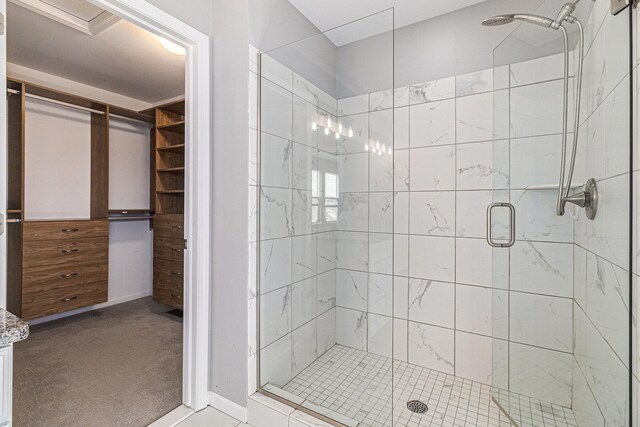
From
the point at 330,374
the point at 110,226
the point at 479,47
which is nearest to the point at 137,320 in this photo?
the point at 110,226

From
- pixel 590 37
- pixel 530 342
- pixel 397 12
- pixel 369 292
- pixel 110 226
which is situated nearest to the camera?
pixel 590 37

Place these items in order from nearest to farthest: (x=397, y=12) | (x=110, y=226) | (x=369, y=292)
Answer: (x=369, y=292), (x=397, y=12), (x=110, y=226)

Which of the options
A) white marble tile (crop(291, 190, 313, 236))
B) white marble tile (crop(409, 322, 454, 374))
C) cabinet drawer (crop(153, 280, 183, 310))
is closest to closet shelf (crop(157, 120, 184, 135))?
cabinet drawer (crop(153, 280, 183, 310))

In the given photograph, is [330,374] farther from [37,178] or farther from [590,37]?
[37,178]

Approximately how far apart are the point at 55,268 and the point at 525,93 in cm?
395

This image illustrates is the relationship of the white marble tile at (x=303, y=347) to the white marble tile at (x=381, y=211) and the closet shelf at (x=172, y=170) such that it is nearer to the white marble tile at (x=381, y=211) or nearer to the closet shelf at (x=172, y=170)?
the white marble tile at (x=381, y=211)

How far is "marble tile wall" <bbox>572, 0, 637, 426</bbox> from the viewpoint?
0.97 meters

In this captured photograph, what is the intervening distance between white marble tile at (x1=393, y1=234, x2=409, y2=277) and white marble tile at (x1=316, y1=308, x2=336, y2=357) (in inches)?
23.7

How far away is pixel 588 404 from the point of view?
1.24 meters

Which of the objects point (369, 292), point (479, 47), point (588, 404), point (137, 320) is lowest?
point (137, 320)

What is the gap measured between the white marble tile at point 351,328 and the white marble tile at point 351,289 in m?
0.04

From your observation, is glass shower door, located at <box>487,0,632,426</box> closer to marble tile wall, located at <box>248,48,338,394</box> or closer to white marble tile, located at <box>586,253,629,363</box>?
white marble tile, located at <box>586,253,629,363</box>

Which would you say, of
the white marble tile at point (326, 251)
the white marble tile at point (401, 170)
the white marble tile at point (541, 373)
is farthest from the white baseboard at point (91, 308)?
the white marble tile at point (541, 373)

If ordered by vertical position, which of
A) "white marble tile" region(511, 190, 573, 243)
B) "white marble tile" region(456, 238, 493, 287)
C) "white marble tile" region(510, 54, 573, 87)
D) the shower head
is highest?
the shower head
